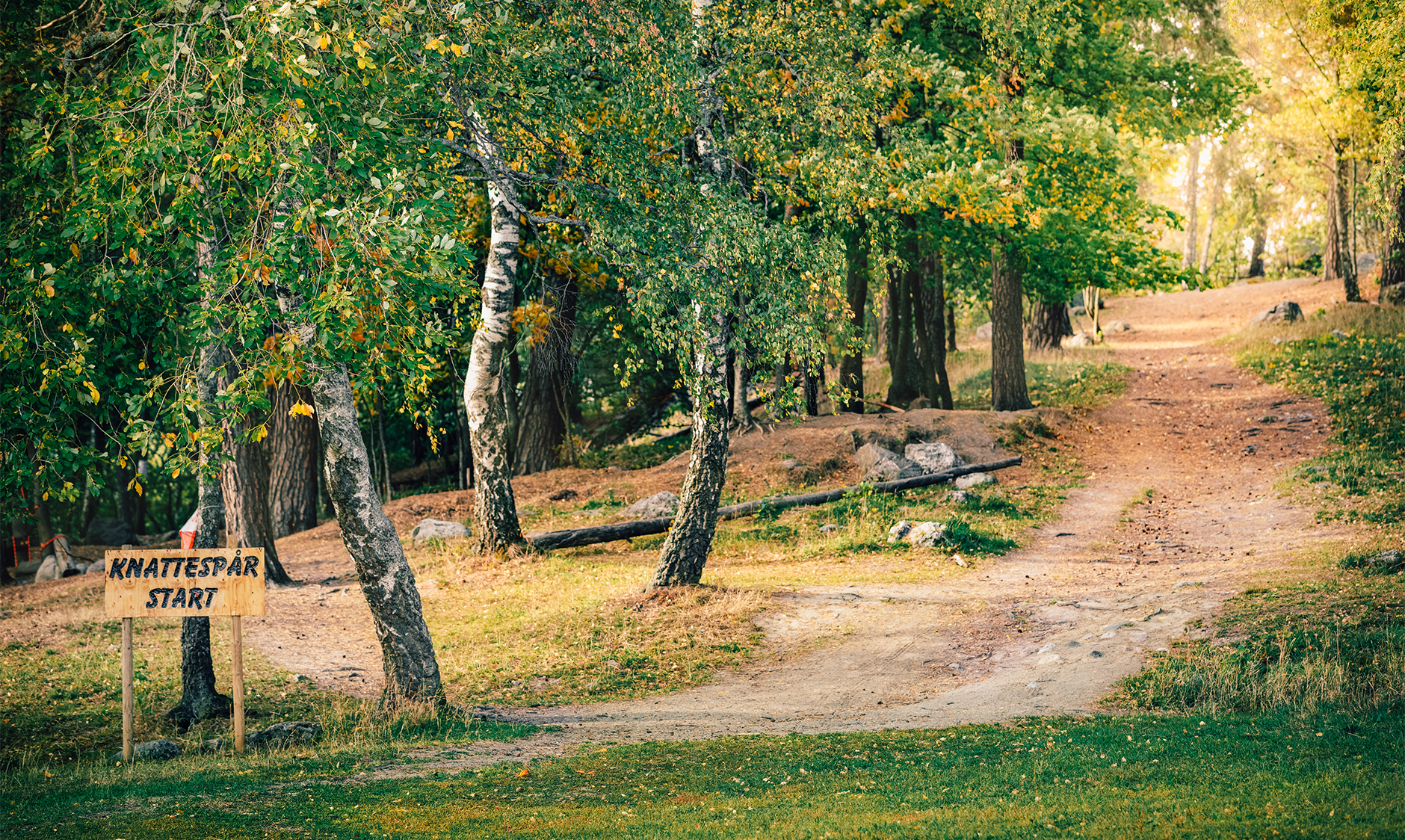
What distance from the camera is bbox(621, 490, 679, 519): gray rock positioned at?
58.5ft

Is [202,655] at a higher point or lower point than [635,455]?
lower

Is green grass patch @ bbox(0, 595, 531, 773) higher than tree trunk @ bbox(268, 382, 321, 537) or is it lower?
lower

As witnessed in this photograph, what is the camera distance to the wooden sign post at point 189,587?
8312 millimetres

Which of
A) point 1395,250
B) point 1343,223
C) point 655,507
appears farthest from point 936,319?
point 1343,223

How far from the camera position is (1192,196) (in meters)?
61.4

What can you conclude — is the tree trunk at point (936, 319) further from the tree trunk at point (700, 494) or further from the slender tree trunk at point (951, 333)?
the tree trunk at point (700, 494)

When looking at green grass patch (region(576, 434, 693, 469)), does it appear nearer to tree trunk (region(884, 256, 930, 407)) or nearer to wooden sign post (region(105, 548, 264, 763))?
tree trunk (region(884, 256, 930, 407))

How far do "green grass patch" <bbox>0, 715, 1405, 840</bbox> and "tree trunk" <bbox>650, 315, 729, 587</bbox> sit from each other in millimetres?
4734

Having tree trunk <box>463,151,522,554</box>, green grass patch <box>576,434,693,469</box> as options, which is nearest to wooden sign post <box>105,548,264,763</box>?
tree trunk <box>463,151,522,554</box>

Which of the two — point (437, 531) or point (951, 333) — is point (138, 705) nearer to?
point (437, 531)

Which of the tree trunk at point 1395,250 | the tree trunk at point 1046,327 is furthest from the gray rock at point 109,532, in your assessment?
the tree trunk at point 1395,250

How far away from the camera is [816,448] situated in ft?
67.5

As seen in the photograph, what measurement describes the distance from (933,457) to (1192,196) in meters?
50.5

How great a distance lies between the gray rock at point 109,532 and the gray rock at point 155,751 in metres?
20.2
